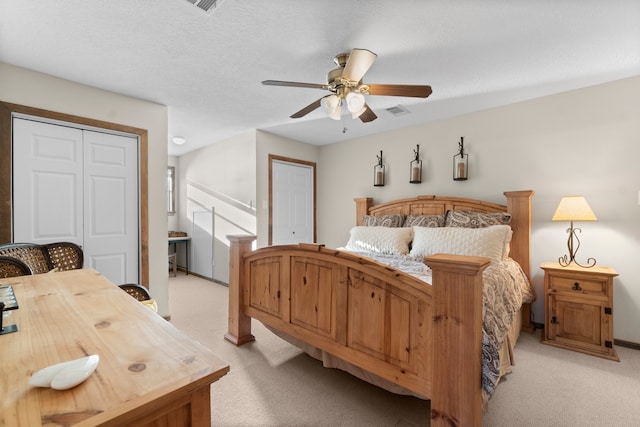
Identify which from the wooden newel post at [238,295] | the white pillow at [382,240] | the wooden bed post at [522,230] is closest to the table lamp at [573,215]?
the wooden bed post at [522,230]

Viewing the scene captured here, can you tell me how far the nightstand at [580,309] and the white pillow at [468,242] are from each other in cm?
46

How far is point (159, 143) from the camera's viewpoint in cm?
328

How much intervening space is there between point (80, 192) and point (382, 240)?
9.92ft

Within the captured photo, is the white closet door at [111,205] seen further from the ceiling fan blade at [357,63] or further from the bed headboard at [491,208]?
the bed headboard at [491,208]

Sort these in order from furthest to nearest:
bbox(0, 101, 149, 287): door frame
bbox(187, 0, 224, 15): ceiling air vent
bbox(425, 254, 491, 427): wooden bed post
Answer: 1. bbox(0, 101, 149, 287): door frame
2. bbox(187, 0, 224, 15): ceiling air vent
3. bbox(425, 254, 491, 427): wooden bed post

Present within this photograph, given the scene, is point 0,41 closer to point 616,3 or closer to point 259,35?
point 259,35

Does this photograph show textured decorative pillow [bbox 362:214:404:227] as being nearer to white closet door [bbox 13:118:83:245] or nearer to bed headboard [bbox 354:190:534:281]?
bed headboard [bbox 354:190:534:281]

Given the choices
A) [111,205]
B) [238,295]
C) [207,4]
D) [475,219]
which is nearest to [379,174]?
[475,219]

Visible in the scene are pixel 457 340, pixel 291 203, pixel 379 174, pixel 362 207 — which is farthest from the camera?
pixel 291 203

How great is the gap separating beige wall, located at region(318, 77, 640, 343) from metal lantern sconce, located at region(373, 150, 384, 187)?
27 cm

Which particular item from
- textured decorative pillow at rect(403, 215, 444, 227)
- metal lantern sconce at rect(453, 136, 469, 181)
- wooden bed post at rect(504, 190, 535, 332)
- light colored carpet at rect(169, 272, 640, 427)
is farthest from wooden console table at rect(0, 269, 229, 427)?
metal lantern sconce at rect(453, 136, 469, 181)

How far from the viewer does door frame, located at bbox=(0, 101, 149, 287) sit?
2393 mm

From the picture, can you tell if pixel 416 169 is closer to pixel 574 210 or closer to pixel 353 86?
pixel 574 210

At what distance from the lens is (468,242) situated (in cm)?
270
